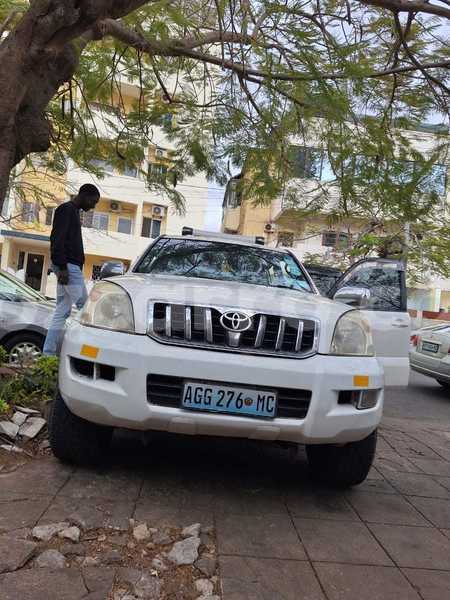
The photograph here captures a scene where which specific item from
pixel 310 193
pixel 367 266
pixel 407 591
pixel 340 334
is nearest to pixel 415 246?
pixel 310 193

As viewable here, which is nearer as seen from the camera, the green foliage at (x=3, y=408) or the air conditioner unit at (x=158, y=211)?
the green foliage at (x=3, y=408)

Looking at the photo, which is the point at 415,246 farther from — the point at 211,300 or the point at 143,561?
the point at 143,561

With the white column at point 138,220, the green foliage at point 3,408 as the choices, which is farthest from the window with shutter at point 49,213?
the white column at point 138,220

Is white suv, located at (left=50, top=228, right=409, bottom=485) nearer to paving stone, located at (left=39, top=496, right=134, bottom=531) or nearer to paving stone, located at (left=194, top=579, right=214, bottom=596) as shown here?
paving stone, located at (left=39, top=496, right=134, bottom=531)

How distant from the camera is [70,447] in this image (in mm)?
2980

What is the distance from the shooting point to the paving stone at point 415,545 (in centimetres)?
242

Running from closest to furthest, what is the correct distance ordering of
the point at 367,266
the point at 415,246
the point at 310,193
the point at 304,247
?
the point at 367,266, the point at 310,193, the point at 415,246, the point at 304,247

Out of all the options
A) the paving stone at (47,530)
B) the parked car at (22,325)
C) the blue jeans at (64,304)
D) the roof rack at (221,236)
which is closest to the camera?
the paving stone at (47,530)

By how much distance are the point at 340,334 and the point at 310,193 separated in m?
4.30

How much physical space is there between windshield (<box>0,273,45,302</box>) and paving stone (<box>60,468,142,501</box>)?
4183mm

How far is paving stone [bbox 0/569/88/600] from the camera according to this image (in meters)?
1.90

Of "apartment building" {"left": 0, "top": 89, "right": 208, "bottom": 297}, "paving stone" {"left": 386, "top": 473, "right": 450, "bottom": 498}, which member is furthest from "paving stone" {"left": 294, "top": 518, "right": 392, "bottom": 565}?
"apartment building" {"left": 0, "top": 89, "right": 208, "bottom": 297}

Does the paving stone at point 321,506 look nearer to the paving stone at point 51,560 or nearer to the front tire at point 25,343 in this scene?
the paving stone at point 51,560

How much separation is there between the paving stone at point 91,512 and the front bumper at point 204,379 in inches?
15.6
